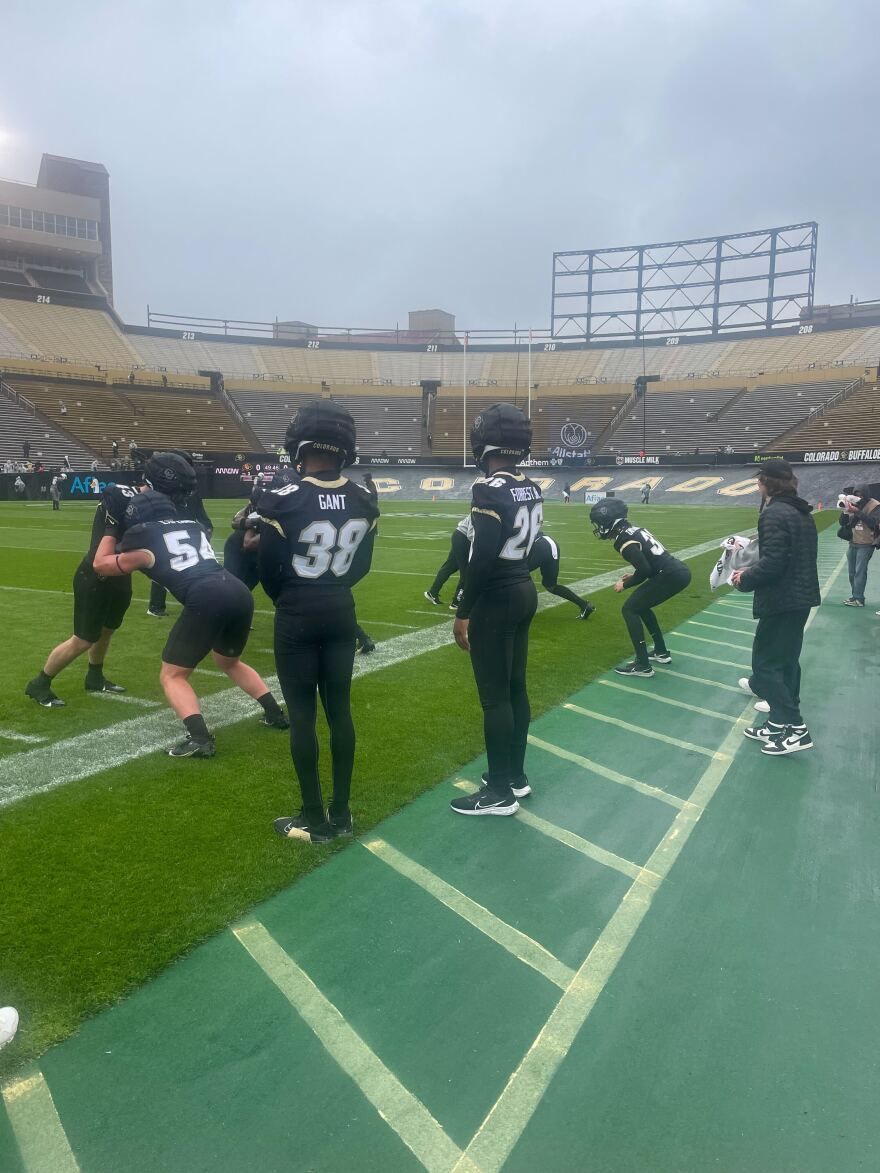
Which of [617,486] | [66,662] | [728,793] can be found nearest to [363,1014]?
[728,793]

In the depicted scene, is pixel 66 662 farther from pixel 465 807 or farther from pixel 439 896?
pixel 439 896

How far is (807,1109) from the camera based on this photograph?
7.36 ft

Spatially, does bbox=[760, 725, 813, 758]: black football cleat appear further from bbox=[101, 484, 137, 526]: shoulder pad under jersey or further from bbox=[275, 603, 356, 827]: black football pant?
bbox=[101, 484, 137, 526]: shoulder pad under jersey

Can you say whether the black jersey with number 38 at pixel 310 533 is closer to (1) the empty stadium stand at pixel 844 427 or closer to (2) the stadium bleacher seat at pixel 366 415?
(1) the empty stadium stand at pixel 844 427

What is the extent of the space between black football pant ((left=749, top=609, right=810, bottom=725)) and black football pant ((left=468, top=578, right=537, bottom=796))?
82.0 inches

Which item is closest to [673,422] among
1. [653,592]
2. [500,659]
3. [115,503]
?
[653,592]

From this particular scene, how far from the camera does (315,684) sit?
371 cm

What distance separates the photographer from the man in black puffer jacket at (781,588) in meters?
5.19

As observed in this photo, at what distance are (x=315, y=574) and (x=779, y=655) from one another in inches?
138

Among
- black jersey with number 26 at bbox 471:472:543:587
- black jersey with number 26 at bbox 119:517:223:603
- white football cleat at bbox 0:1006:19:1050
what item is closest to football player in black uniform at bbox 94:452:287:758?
black jersey with number 26 at bbox 119:517:223:603

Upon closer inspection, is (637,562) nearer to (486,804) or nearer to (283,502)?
(486,804)

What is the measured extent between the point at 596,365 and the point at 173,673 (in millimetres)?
65418

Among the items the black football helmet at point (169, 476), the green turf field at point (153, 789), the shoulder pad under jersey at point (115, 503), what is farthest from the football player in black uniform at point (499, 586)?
the shoulder pad under jersey at point (115, 503)

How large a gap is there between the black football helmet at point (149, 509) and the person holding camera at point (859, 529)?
29.1 feet
